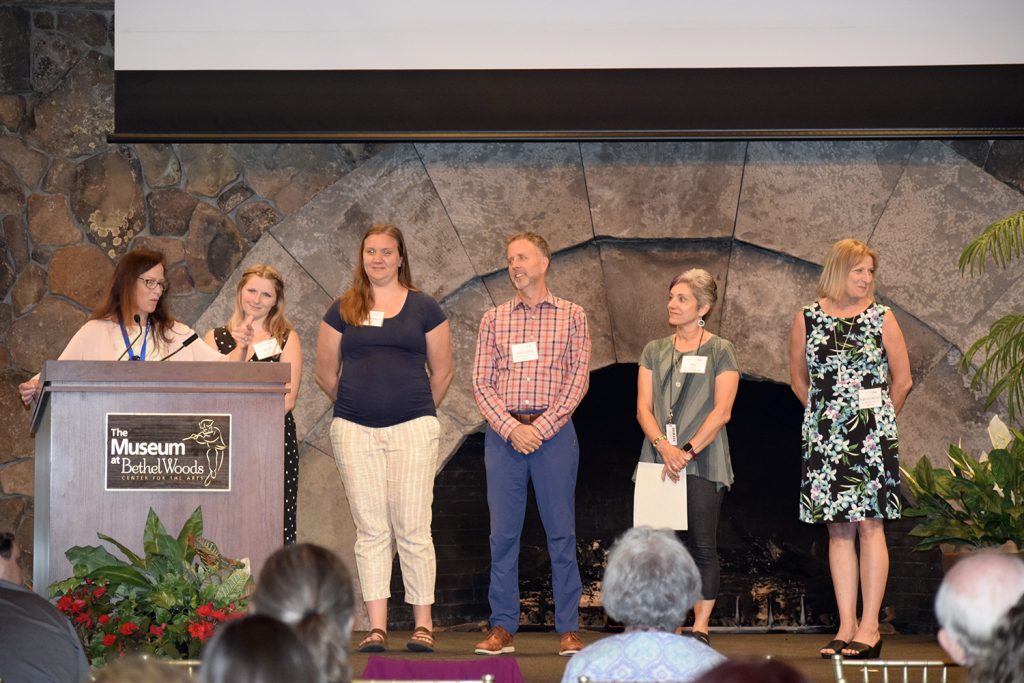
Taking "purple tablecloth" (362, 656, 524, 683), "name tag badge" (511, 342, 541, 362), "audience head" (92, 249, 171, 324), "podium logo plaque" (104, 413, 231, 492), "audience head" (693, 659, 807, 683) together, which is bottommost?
"purple tablecloth" (362, 656, 524, 683)

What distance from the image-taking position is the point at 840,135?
570 centimetres

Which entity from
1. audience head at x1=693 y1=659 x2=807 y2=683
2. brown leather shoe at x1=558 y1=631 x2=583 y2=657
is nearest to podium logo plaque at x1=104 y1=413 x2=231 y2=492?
brown leather shoe at x1=558 y1=631 x2=583 y2=657

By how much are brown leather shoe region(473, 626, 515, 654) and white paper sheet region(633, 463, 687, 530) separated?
66 centimetres

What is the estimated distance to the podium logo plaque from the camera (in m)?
3.30

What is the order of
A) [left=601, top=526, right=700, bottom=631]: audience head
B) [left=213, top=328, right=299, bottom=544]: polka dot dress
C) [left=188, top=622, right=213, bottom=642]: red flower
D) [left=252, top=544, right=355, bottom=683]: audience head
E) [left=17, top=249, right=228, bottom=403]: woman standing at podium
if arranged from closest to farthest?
[left=252, top=544, right=355, bottom=683]: audience head
[left=601, top=526, right=700, bottom=631]: audience head
[left=188, top=622, right=213, bottom=642]: red flower
[left=17, top=249, right=228, bottom=403]: woman standing at podium
[left=213, top=328, right=299, bottom=544]: polka dot dress

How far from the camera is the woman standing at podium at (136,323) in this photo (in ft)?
13.0

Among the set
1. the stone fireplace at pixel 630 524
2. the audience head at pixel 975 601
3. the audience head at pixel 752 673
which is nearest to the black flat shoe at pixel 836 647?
the stone fireplace at pixel 630 524

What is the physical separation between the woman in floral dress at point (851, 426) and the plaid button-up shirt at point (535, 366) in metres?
0.88

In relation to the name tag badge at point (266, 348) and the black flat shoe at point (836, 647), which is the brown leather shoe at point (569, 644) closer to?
the black flat shoe at point (836, 647)

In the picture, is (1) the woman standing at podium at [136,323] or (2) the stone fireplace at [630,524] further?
(2) the stone fireplace at [630,524]

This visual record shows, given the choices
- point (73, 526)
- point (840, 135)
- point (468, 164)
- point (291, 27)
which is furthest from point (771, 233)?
point (73, 526)

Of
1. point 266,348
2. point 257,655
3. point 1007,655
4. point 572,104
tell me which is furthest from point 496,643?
point 257,655

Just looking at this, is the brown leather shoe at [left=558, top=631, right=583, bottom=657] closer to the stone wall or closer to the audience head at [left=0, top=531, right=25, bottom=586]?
the stone wall

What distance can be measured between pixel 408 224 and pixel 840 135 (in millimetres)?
1944
